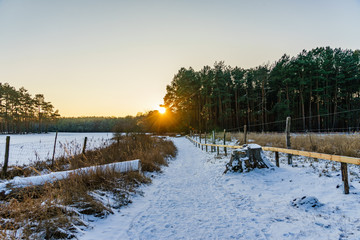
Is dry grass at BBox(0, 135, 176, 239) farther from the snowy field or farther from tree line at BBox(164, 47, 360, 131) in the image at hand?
tree line at BBox(164, 47, 360, 131)

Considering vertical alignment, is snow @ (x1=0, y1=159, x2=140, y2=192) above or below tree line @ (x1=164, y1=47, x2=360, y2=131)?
Answer: below

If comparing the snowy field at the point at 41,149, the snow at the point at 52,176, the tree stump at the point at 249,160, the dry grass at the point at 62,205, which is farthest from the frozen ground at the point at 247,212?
the snowy field at the point at 41,149

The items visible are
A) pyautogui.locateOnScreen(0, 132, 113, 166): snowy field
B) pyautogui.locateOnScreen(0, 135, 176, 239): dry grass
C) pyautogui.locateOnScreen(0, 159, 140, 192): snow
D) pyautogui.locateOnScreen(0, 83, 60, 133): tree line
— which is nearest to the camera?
pyautogui.locateOnScreen(0, 135, 176, 239): dry grass

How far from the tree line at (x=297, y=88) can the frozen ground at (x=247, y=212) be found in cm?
2724

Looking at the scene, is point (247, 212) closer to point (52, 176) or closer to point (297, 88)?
point (52, 176)

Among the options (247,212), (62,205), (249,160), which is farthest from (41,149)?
(247,212)

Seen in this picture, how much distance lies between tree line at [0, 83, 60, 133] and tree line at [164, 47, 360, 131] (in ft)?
189

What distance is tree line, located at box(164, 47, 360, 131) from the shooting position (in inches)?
1309

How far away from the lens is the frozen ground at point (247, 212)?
257 centimetres

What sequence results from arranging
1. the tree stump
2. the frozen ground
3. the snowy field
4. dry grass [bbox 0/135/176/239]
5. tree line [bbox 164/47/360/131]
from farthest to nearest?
tree line [bbox 164/47/360/131], the snowy field, the tree stump, the frozen ground, dry grass [bbox 0/135/176/239]

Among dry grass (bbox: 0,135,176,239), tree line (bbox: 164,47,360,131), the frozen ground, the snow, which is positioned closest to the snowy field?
the snow

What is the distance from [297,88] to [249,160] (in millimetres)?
37813

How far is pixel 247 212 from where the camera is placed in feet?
10.9

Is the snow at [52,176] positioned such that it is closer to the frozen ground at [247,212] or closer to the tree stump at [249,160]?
the frozen ground at [247,212]
